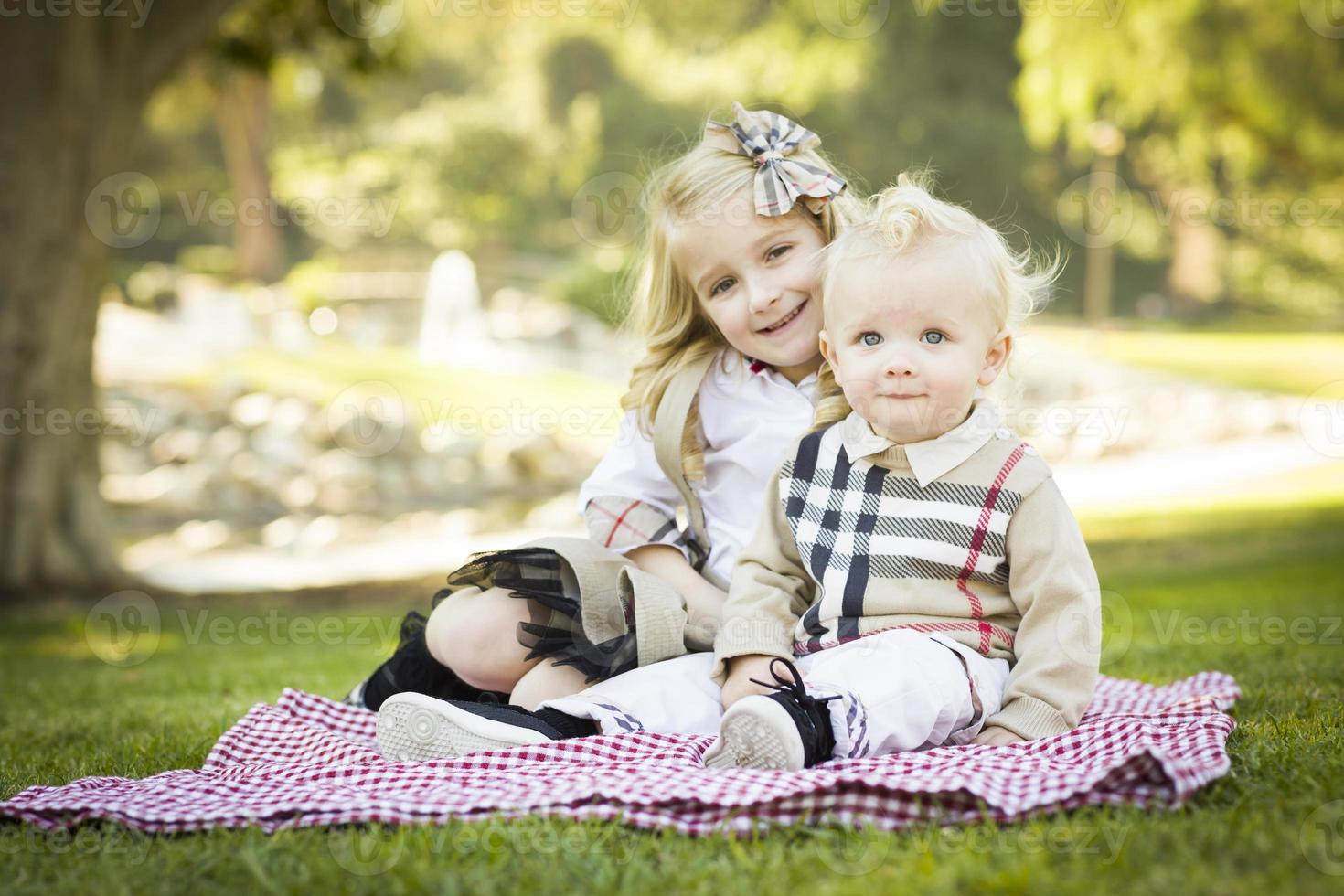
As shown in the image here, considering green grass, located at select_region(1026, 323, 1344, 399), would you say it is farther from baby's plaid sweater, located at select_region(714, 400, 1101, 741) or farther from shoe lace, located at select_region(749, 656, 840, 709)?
shoe lace, located at select_region(749, 656, 840, 709)

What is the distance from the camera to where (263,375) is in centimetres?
1282

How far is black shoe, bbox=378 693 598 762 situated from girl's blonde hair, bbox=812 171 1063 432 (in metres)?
0.80

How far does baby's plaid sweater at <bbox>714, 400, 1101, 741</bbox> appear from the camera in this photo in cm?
186

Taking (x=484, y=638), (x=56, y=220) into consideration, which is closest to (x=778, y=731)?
(x=484, y=638)

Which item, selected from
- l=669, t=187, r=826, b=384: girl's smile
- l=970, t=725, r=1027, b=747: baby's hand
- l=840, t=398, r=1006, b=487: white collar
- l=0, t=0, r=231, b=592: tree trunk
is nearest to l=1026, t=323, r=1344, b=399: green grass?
l=0, t=0, r=231, b=592: tree trunk

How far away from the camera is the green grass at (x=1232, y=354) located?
559 inches

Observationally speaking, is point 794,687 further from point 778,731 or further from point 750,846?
point 750,846

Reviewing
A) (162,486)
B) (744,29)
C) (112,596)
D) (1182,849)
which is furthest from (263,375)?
(1182,849)

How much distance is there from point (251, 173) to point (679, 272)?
58.2 feet

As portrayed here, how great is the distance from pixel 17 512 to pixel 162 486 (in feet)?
15.9

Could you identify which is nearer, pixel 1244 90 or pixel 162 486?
pixel 1244 90

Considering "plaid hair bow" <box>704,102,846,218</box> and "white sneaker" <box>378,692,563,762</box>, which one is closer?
"white sneaker" <box>378,692,563,762</box>

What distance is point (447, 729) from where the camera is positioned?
187 cm

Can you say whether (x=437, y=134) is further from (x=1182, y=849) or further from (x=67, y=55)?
(x=1182, y=849)
